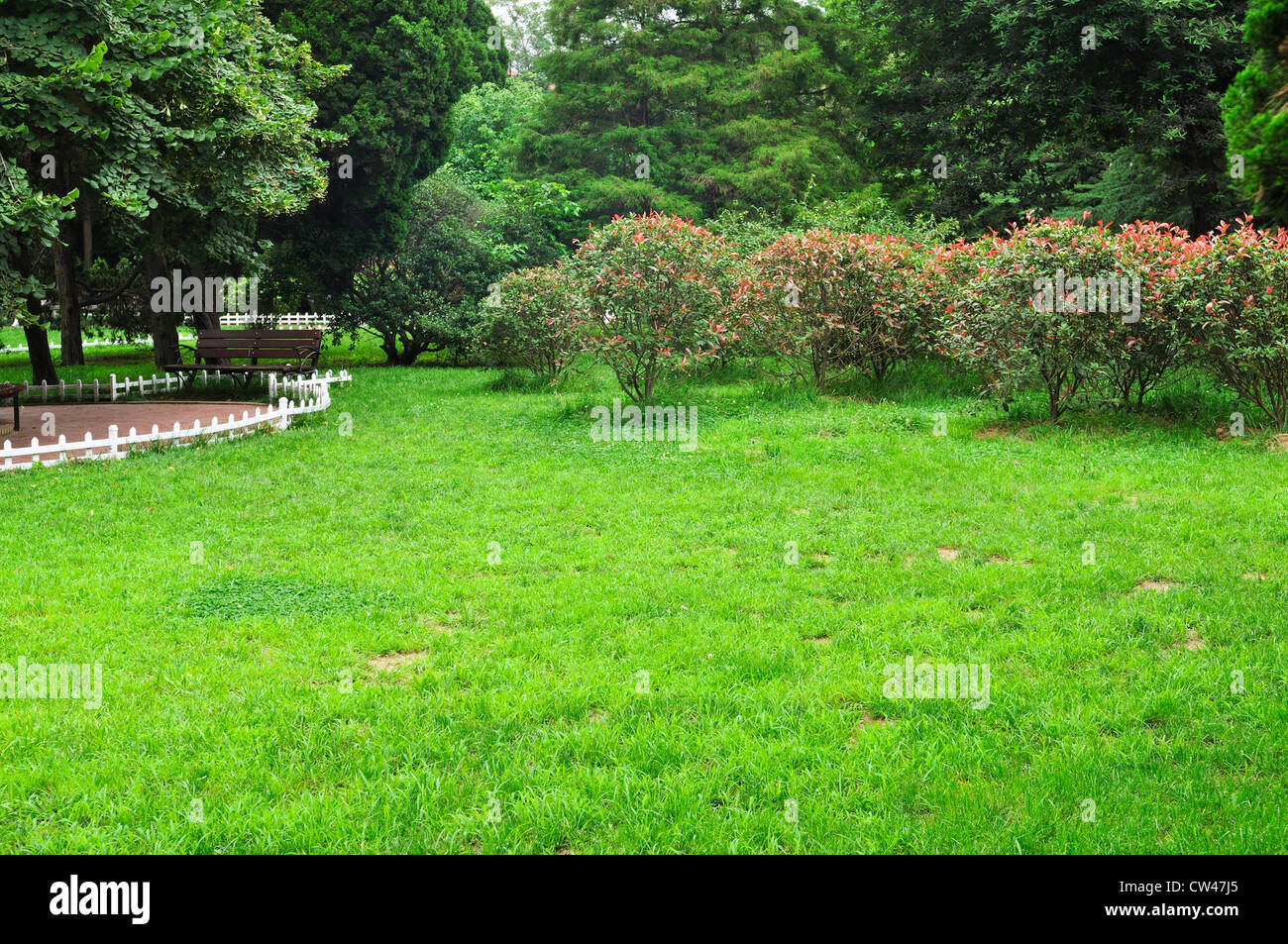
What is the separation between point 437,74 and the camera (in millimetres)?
21078

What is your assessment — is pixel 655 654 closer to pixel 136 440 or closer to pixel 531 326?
pixel 136 440

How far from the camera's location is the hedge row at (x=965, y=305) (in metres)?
10.4

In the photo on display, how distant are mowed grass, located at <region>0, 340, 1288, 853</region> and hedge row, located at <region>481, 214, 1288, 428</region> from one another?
5.22ft

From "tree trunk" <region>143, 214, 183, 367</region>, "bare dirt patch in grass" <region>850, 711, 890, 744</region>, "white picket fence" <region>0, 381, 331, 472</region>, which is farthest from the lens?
"tree trunk" <region>143, 214, 183, 367</region>

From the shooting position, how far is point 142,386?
16.1 metres

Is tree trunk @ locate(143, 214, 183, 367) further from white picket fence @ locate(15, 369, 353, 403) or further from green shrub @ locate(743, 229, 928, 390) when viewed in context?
green shrub @ locate(743, 229, 928, 390)

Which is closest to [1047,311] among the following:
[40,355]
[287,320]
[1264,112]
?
[1264,112]

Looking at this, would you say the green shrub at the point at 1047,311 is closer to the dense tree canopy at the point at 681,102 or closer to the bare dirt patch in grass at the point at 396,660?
the bare dirt patch in grass at the point at 396,660

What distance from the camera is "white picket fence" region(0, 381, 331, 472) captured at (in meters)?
9.98

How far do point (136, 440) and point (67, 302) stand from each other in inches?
517

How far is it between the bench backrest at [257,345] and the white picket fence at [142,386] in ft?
1.25

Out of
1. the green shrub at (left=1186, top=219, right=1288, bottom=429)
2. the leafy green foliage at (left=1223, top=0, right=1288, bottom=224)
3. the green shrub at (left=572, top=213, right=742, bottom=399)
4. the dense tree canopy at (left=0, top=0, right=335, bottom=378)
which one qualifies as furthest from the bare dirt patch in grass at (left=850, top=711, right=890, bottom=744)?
the dense tree canopy at (left=0, top=0, right=335, bottom=378)
